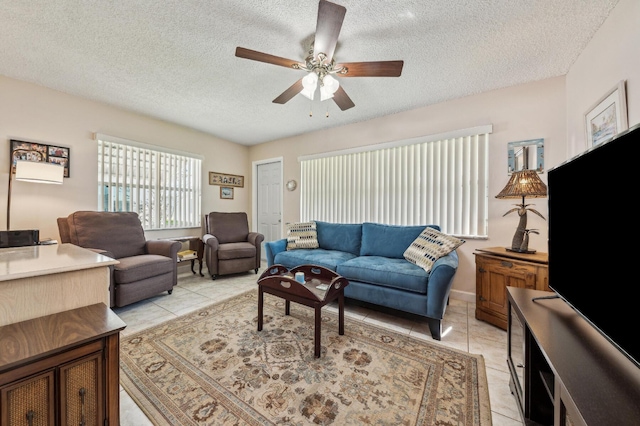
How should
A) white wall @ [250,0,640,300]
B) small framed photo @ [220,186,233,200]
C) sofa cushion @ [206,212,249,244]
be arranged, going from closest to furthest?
white wall @ [250,0,640,300]
sofa cushion @ [206,212,249,244]
small framed photo @ [220,186,233,200]

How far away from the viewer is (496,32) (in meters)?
1.84

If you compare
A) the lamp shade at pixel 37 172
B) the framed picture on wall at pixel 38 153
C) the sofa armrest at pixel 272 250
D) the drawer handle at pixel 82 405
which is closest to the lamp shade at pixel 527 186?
the sofa armrest at pixel 272 250

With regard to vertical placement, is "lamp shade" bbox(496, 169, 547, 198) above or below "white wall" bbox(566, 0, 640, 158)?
below

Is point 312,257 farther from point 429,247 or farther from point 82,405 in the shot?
point 82,405

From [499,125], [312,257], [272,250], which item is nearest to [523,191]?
[499,125]

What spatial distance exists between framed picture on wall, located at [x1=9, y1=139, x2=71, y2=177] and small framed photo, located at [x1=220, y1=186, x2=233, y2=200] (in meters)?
2.16

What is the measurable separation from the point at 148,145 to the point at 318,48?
10.6ft

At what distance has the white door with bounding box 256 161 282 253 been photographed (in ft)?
15.9

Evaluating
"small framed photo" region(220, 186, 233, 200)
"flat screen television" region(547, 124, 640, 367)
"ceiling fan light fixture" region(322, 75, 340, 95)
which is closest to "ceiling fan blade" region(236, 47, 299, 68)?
"ceiling fan light fixture" region(322, 75, 340, 95)

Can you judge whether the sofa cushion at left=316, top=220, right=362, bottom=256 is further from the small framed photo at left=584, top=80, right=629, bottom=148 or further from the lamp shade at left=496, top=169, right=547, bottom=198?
the small framed photo at left=584, top=80, right=629, bottom=148

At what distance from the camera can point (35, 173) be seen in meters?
2.27

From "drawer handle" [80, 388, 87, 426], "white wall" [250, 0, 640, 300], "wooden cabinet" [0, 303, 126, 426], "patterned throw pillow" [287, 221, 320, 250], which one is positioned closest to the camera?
"wooden cabinet" [0, 303, 126, 426]

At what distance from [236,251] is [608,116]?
13.5ft

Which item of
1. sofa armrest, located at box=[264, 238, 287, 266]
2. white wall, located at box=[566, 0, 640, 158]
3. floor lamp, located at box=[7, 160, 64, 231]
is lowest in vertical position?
sofa armrest, located at box=[264, 238, 287, 266]
